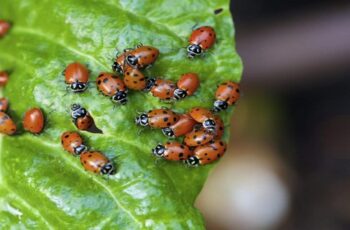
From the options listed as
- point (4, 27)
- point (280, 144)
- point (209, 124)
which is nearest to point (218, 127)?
point (209, 124)

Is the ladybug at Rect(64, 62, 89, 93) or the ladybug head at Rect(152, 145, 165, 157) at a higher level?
the ladybug at Rect(64, 62, 89, 93)

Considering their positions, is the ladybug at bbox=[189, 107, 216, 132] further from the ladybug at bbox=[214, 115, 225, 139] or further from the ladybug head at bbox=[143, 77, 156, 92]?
the ladybug head at bbox=[143, 77, 156, 92]

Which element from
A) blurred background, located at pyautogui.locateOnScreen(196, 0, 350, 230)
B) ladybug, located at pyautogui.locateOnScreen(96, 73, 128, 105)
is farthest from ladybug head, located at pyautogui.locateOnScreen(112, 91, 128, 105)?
blurred background, located at pyautogui.locateOnScreen(196, 0, 350, 230)

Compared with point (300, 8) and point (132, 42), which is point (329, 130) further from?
point (132, 42)

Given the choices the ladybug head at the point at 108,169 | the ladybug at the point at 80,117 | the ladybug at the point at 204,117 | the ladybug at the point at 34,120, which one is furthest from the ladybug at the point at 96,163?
the ladybug at the point at 204,117

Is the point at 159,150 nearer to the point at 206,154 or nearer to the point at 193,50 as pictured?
the point at 206,154

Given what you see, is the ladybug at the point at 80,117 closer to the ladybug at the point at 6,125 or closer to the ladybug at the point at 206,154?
the ladybug at the point at 6,125

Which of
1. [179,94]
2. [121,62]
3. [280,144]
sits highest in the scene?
[121,62]
